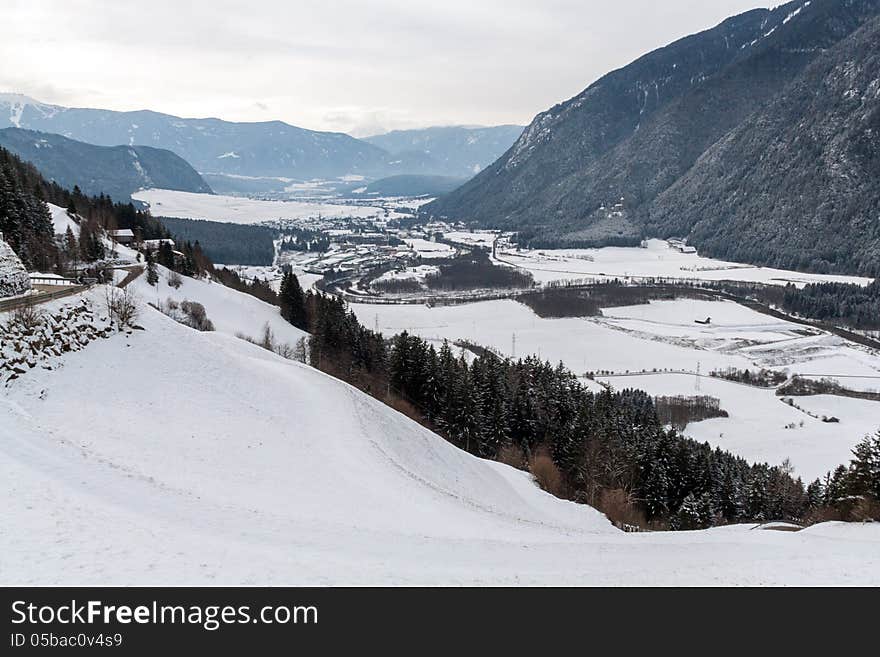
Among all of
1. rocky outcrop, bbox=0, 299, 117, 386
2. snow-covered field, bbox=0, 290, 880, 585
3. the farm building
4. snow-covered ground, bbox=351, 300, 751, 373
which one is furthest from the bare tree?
snow-covered ground, bbox=351, 300, 751, 373

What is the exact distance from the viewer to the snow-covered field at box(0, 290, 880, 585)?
44.4 feet

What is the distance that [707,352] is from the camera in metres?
107

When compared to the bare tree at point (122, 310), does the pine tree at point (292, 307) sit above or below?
below

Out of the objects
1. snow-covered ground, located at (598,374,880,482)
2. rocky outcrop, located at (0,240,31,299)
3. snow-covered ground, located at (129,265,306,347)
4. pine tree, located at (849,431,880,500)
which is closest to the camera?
rocky outcrop, located at (0,240,31,299)

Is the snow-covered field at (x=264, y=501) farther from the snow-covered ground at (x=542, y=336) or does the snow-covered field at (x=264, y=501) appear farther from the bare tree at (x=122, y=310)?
the snow-covered ground at (x=542, y=336)

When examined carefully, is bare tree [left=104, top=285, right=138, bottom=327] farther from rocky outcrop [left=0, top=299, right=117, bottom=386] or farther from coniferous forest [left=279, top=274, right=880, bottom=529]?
coniferous forest [left=279, top=274, right=880, bottom=529]

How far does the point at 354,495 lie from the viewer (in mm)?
21766

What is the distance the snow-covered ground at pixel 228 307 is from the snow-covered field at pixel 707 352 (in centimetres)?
4613

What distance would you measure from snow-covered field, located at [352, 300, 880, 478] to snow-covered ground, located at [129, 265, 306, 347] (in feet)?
151

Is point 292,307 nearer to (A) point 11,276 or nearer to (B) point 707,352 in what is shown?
(A) point 11,276

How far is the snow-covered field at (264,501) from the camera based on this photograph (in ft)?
44.4

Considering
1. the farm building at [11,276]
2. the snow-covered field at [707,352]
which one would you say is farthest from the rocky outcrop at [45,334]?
the snow-covered field at [707,352]

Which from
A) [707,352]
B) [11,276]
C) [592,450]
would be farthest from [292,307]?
[707,352]
